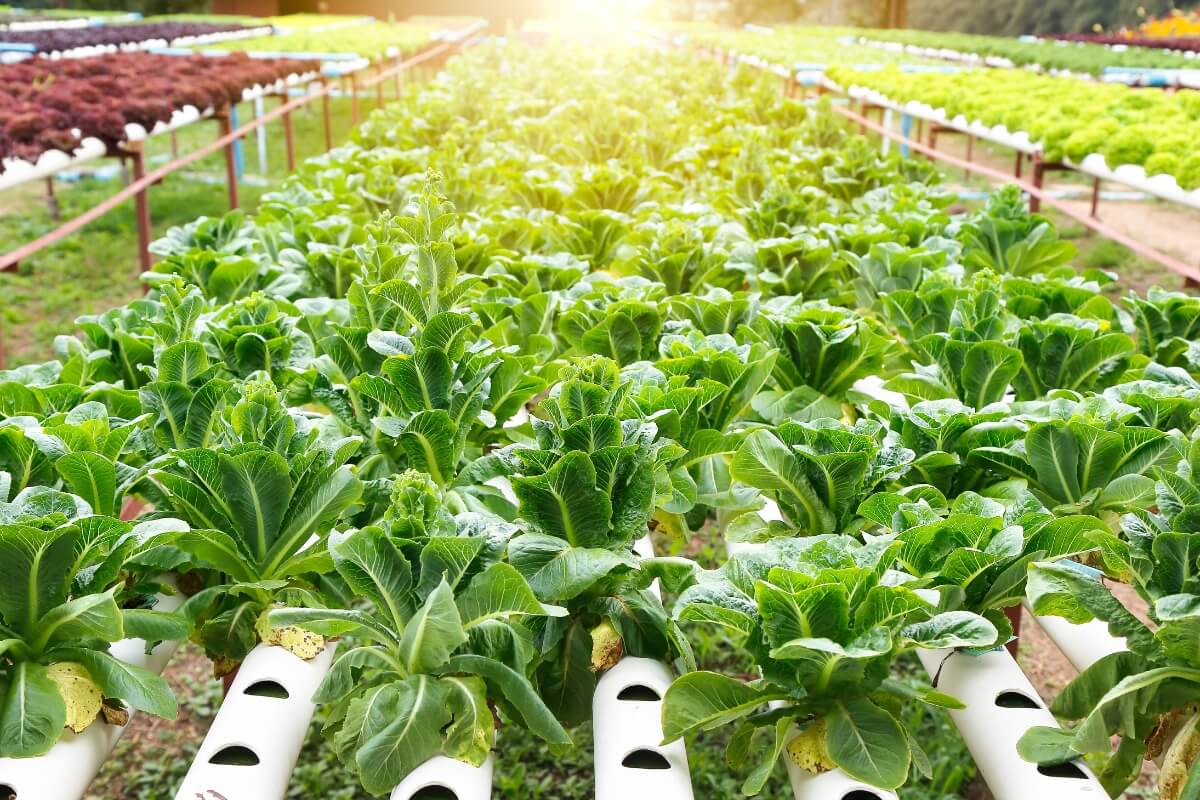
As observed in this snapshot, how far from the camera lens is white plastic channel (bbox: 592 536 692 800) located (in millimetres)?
1738

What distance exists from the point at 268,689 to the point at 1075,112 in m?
6.39

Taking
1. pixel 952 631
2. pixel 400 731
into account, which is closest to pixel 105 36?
pixel 400 731

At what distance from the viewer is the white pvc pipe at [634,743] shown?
174 cm

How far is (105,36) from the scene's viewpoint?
14828 mm

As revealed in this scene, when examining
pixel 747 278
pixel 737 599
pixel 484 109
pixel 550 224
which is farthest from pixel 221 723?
pixel 484 109

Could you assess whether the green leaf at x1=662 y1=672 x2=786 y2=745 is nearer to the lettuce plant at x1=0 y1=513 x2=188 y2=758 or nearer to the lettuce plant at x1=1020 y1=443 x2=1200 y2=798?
the lettuce plant at x1=1020 y1=443 x2=1200 y2=798

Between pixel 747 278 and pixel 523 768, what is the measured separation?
1.82 m

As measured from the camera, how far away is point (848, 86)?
398 inches

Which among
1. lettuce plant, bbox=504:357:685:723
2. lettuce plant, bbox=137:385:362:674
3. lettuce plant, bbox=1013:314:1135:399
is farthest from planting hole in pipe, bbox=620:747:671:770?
lettuce plant, bbox=1013:314:1135:399

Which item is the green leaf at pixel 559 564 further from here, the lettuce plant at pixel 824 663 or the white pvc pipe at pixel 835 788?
the white pvc pipe at pixel 835 788

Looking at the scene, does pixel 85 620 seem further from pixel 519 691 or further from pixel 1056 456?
pixel 1056 456

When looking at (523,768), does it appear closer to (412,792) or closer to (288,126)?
(412,792)

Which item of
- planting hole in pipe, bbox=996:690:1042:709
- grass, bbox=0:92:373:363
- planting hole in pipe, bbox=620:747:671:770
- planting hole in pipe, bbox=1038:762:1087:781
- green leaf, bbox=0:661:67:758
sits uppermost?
green leaf, bbox=0:661:67:758

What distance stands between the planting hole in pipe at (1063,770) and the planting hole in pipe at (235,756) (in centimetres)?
128
